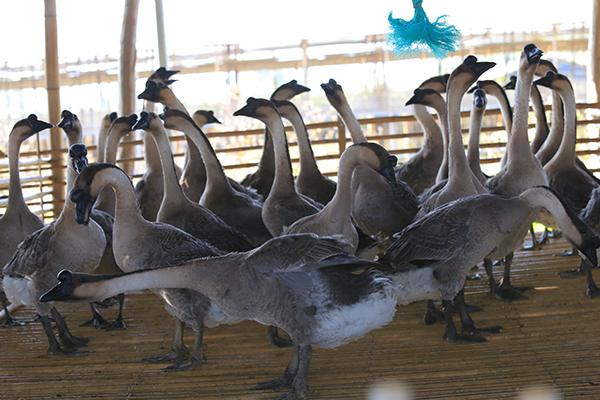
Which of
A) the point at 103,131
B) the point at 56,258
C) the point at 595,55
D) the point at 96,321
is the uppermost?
the point at 595,55

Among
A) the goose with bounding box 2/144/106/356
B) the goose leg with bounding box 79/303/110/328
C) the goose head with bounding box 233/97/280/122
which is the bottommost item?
the goose leg with bounding box 79/303/110/328

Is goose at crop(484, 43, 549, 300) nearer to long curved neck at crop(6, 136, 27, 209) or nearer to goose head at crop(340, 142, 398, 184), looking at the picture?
goose head at crop(340, 142, 398, 184)

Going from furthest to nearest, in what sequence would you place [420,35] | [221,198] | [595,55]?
[595,55] < [221,198] < [420,35]

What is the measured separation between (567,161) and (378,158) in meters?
2.70

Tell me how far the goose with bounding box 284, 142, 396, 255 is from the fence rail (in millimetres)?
3965

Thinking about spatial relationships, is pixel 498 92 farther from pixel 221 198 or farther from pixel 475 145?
pixel 221 198

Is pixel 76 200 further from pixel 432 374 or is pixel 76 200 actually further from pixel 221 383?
pixel 432 374

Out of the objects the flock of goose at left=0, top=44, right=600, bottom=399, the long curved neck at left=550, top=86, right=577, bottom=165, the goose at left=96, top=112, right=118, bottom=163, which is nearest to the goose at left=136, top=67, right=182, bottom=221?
the flock of goose at left=0, top=44, right=600, bottom=399

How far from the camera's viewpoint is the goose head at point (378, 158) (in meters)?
3.87

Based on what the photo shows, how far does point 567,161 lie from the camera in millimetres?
5523

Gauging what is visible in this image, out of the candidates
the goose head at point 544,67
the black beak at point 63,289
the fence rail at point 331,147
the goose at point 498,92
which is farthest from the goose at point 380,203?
the fence rail at point 331,147

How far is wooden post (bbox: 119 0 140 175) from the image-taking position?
864 centimetres

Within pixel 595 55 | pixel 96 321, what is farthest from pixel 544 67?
pixel 96 321

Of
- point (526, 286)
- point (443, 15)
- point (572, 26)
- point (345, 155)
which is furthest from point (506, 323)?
point (572, 26)
